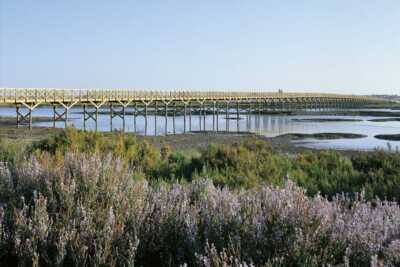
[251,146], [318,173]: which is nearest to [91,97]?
[251,146]

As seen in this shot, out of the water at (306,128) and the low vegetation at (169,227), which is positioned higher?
the low vegetation at (169,227)

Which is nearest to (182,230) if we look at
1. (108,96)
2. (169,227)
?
(169,227)

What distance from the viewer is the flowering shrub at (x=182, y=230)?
10.1 feet

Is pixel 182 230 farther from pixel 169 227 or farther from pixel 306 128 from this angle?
pixel 306 128

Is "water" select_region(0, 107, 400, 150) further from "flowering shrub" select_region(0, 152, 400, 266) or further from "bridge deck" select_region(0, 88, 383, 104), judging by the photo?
"flowering shrub" select_region(0, 152, 400, 266)

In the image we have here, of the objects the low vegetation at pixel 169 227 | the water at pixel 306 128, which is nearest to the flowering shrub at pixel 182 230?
the low vegetation at pixel 169 227

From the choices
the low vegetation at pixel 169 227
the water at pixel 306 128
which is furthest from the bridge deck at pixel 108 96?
the low vegetation at pixel 169 227

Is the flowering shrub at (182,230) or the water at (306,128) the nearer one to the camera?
the flowering shrub at (182,230)

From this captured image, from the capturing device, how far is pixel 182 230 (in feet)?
11.9

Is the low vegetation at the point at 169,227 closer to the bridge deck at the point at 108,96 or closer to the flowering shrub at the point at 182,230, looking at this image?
the flowering shrub at the point at 182,230

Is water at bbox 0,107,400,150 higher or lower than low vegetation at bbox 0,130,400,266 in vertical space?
lower

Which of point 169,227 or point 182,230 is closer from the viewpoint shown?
point 182,230

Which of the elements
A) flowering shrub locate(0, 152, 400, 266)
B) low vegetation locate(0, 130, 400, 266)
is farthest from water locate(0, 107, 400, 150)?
flowering shrub locate(0, 152, 400, 266)

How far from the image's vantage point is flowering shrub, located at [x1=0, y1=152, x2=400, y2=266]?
3.08 meters
